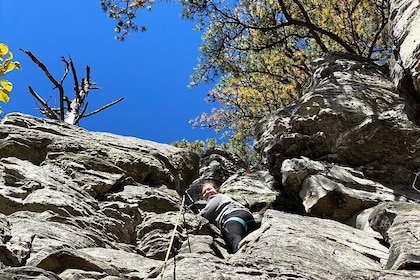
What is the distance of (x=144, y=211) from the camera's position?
761cm

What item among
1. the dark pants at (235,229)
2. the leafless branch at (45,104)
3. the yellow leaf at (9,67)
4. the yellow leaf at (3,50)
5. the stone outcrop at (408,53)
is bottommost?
the dark pants at (235,229)

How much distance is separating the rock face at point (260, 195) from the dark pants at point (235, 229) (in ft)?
0.73

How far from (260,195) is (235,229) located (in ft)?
13.5

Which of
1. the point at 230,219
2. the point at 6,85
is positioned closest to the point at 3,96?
the point at 6,85

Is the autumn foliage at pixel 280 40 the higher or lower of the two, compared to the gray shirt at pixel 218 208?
higher

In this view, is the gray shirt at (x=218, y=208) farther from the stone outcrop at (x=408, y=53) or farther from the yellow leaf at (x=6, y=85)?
the yellow leaf at (x=6, y=85)

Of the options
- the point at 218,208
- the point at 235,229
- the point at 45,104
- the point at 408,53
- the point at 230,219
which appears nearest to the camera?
the point at 408,53

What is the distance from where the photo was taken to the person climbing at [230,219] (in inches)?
266

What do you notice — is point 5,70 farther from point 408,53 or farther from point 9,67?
point 408,53

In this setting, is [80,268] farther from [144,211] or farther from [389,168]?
[389,168]

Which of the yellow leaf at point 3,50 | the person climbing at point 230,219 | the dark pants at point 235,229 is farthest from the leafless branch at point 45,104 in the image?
the yellow leaf at point 3,50

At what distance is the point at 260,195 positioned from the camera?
36.0 ft

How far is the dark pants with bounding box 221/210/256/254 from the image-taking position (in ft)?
21.8

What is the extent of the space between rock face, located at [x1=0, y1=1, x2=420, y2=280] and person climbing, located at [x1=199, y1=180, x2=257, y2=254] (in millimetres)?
246
